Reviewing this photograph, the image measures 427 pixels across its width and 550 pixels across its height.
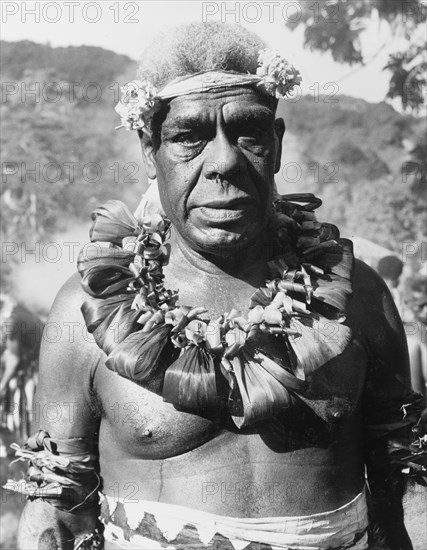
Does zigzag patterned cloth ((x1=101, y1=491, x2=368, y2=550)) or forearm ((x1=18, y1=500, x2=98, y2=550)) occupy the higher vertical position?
zigzag patterned cloth ((x1=101, y1=491, x2=368, y2=550))

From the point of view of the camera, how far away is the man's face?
2.63 m

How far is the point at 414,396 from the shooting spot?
299cm

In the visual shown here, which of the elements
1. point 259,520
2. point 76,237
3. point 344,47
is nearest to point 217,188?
point 259,520

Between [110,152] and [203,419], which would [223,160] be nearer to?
[203,419]

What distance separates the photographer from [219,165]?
8.55ft

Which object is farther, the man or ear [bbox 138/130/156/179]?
ear [bbox 138/130/156/179]

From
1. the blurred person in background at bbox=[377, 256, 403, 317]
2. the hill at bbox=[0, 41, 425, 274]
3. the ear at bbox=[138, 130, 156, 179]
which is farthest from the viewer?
the hill at bbox=[0, 41, 425, 274]

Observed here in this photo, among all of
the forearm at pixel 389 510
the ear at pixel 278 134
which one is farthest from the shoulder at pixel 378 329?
the ear at pixel 278 134

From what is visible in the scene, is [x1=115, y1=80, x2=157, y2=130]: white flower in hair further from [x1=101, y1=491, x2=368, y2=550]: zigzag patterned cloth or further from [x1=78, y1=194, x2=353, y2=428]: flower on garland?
[x1=101, y1=491, x2=368, y2=550]: zigzag patterned cloth

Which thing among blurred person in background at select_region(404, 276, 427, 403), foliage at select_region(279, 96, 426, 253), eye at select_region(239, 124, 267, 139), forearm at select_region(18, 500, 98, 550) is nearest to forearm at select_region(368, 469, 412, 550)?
forearm at select_region(18, 500, 98, 550)

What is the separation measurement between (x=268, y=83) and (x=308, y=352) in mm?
759

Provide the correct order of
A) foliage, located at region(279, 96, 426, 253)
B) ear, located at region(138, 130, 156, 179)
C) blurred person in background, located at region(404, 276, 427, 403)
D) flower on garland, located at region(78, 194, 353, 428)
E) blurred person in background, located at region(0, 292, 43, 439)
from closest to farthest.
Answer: flower on garland, located at region(78, 194, 353, 428)
ear, located at region(138, 130, 156, 179)
blurred person in background, located at region(0, 292, 43, 439)
blurred person in background, located at region(404, 276, 427, 403)
foliage, located at region(279, 96, 426, 253)

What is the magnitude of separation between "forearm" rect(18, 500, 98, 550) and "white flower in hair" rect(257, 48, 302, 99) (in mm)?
1380

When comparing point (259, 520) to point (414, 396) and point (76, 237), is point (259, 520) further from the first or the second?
point (76, 237)
